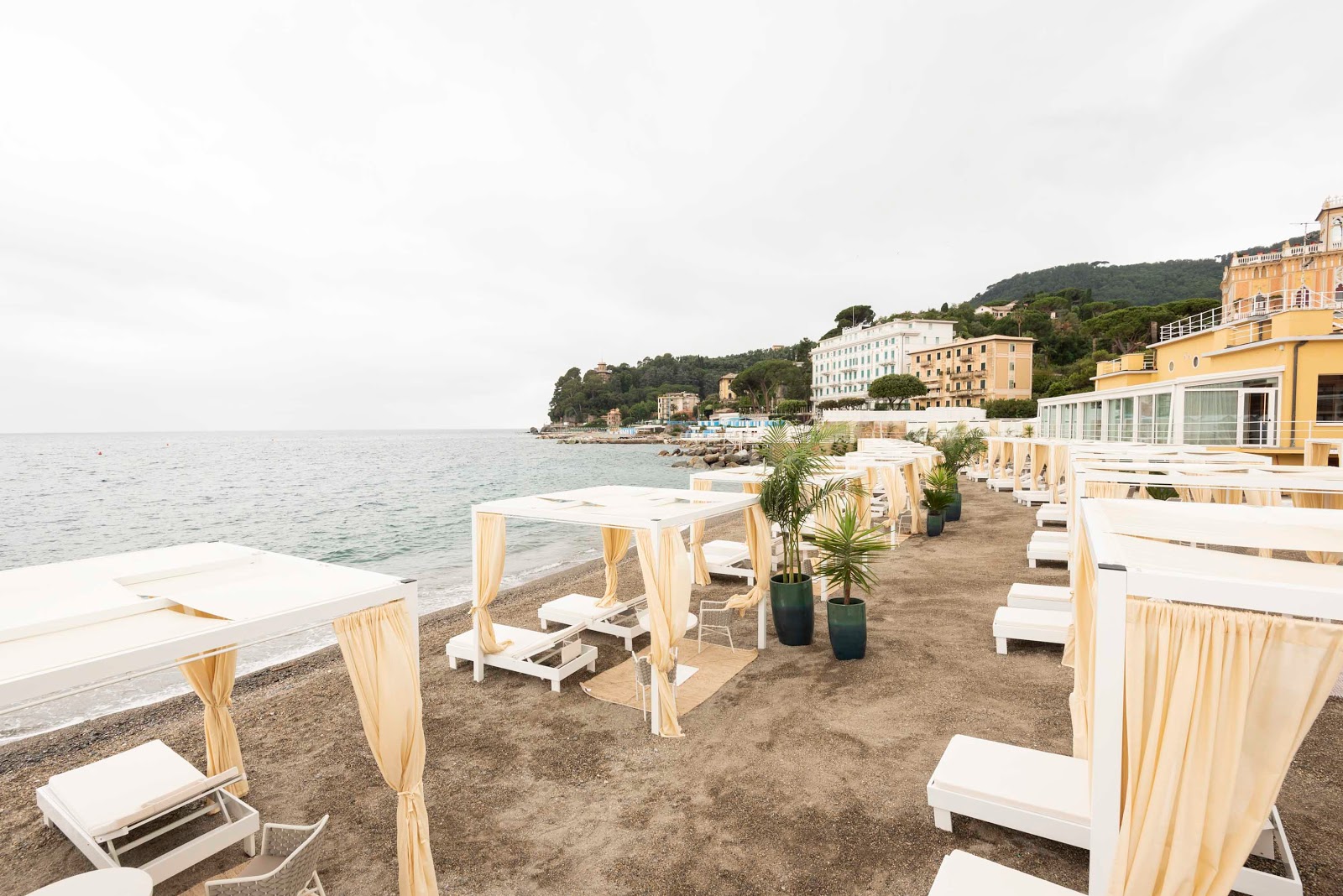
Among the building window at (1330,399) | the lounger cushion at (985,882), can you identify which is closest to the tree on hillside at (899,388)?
the building window at (1330,399)

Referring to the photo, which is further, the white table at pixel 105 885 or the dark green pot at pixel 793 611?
the dark green pot at pixel 793 611

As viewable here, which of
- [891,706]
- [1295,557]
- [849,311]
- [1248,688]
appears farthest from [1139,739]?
[849,311]

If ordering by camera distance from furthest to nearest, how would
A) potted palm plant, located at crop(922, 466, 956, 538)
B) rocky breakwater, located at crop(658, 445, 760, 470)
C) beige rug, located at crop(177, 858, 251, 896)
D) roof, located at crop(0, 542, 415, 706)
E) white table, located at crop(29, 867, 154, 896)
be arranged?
1. rocky breakwater, located at crop(658, 445, 760, 470)
2. potted palm plant, located at crop(922, 466, 956, 538)
3. beige rug, located at crop(177, 858, 251, 896)
4. white table, located at crop(29, 867, 154, 896)
5. roof, located at crop(0, 542, 415, 706)

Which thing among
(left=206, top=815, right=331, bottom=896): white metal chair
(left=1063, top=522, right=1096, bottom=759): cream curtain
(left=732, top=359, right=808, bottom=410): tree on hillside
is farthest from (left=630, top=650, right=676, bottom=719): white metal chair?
(left=732, top=359, right=808, bottom=410): tree on hillside

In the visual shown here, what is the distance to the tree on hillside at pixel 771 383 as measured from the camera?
3374 inches

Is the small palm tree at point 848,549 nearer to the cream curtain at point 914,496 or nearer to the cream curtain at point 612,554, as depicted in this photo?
the cream curtain at point 612,554

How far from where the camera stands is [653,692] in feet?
17.7

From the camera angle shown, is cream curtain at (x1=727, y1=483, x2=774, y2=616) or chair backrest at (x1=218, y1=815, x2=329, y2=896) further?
cream curtain at (x1=727, y1=483, x2=774, y2=616)

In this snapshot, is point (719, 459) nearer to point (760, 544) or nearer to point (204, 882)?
point (760, 544)

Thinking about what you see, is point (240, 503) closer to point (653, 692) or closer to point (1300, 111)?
point (653, 692)

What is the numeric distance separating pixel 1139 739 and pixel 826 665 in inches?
184

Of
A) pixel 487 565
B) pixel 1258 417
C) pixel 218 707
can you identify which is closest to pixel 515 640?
pixel 487 565

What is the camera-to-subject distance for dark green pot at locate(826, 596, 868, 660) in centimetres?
673

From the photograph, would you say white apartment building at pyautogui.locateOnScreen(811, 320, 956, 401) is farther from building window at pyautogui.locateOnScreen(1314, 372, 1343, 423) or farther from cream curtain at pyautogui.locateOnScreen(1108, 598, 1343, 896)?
cream curtain at pyautogui.locateOnScreen(1108, 598, 1343, 896)
